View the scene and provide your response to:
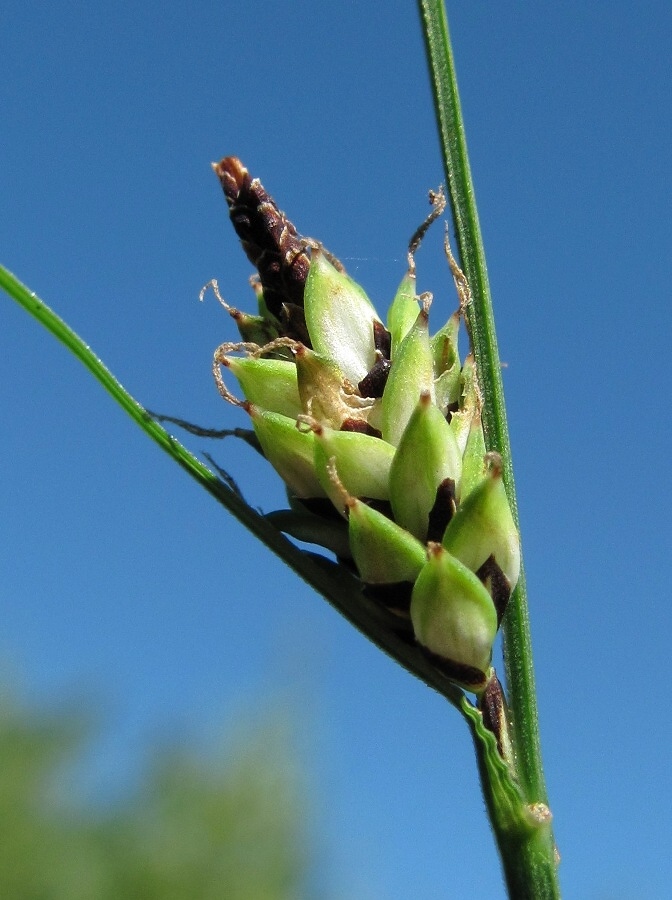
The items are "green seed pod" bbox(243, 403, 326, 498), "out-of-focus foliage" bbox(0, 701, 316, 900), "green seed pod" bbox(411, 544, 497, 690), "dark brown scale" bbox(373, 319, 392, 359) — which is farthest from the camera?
"out-of-focus foliage" bbox(0, 701, 316, 900)

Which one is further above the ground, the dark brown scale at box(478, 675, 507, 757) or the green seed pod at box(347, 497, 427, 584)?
the green seed pod at box(347, 497, 427, 584)

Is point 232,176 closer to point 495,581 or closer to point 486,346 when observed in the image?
point 486,346

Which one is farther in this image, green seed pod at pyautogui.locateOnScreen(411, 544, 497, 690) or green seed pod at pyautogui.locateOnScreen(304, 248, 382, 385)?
green seed pod at pyautogui.locateOnScreen(304, 248, 382, 385)

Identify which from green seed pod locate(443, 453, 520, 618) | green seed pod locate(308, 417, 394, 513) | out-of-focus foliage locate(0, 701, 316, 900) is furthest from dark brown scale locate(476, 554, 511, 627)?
out-of-focus foliage locate(0, 701, 316, 900)

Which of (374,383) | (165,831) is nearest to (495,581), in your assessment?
(374,383)

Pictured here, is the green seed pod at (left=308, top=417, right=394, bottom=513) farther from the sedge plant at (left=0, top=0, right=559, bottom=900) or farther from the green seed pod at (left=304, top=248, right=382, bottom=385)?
the green seed pod at (left=304, top=248, right=382, bottom=385)

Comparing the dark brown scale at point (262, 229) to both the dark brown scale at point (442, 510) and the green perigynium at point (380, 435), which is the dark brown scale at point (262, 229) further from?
the dark brown scale at point (442, 510)

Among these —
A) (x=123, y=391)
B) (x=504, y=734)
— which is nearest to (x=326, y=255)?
(x=123, y=391)

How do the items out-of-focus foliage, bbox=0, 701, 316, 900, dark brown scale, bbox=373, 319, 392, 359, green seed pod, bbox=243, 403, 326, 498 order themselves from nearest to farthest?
green seed pod, bbox=243, 403, 326, 498
dark brown scale, bbox=373, 319, 392, 359
out-of-focus foliage, bbox=0, 701, 316, 900
